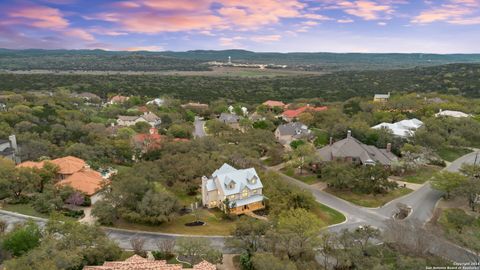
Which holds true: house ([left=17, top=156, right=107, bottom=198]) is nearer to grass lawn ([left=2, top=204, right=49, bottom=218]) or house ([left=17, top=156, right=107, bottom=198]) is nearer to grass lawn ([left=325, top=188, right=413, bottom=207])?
grass lawn ([left=2, top=204, right=49, bottom=218])

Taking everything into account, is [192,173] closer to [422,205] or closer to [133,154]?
[133,154]

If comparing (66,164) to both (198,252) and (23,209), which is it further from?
(198,252)

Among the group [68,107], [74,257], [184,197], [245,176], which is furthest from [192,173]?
[68,107]

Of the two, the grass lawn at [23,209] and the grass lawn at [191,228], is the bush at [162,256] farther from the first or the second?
the grass lawn at [23,209]

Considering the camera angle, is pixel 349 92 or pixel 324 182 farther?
pixel 349 92

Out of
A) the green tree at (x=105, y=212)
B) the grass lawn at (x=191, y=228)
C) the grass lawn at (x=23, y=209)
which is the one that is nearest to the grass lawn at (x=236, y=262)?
the grass lawn at (x=191, y=228)

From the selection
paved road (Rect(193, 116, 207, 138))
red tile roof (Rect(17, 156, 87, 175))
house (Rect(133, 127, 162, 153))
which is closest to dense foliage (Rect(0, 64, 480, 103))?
paved road (Rect(193, 116, 207, 138))

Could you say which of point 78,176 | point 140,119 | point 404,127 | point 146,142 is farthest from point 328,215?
point 140,119
